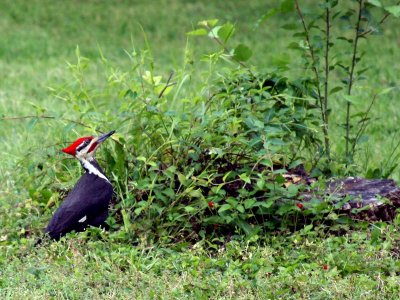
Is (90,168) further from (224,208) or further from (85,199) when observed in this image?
(224,208)

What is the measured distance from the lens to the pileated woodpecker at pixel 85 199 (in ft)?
20.3

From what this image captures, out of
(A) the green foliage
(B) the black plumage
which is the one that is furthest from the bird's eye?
(A) the green foliage

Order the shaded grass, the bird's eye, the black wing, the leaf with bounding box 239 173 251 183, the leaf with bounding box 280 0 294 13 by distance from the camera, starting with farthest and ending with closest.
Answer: the leaf with bounding box 280 0 294 13
the bird's eye
the black wing
the leaf with bounding box 239 173 251 183
the shaded grass

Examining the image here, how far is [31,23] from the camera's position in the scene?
1462 cm

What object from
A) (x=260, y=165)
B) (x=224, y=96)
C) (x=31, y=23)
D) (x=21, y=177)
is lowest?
(x=31, y=23)

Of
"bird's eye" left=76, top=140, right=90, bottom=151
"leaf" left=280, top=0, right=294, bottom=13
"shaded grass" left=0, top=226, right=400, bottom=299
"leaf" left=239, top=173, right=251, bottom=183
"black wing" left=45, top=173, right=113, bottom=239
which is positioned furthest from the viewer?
"leaf" left=280, top=0, right=294, bottom=13

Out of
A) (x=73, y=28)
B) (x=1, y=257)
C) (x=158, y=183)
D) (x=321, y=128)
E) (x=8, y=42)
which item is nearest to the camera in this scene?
(x=1, y=257)

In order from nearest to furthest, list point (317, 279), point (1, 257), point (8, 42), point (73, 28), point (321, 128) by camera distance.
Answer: point (317, 279)
point (1, 257)
point (321, 128)
point (8, 42)
point (73, 28)

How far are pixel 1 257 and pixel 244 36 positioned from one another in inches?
330

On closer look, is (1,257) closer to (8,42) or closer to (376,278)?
(376,278)

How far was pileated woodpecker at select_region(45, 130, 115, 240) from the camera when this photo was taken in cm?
618

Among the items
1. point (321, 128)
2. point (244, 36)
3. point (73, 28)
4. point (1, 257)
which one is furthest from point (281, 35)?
point (1, 257)

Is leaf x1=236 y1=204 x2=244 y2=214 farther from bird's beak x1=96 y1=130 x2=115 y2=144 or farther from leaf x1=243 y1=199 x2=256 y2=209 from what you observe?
bird's beak x1=96 y1=130 x2=115 y2=144

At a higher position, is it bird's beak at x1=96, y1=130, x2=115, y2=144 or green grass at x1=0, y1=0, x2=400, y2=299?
bird's beak at x1=96, y1=130, x2=115, y2=144
